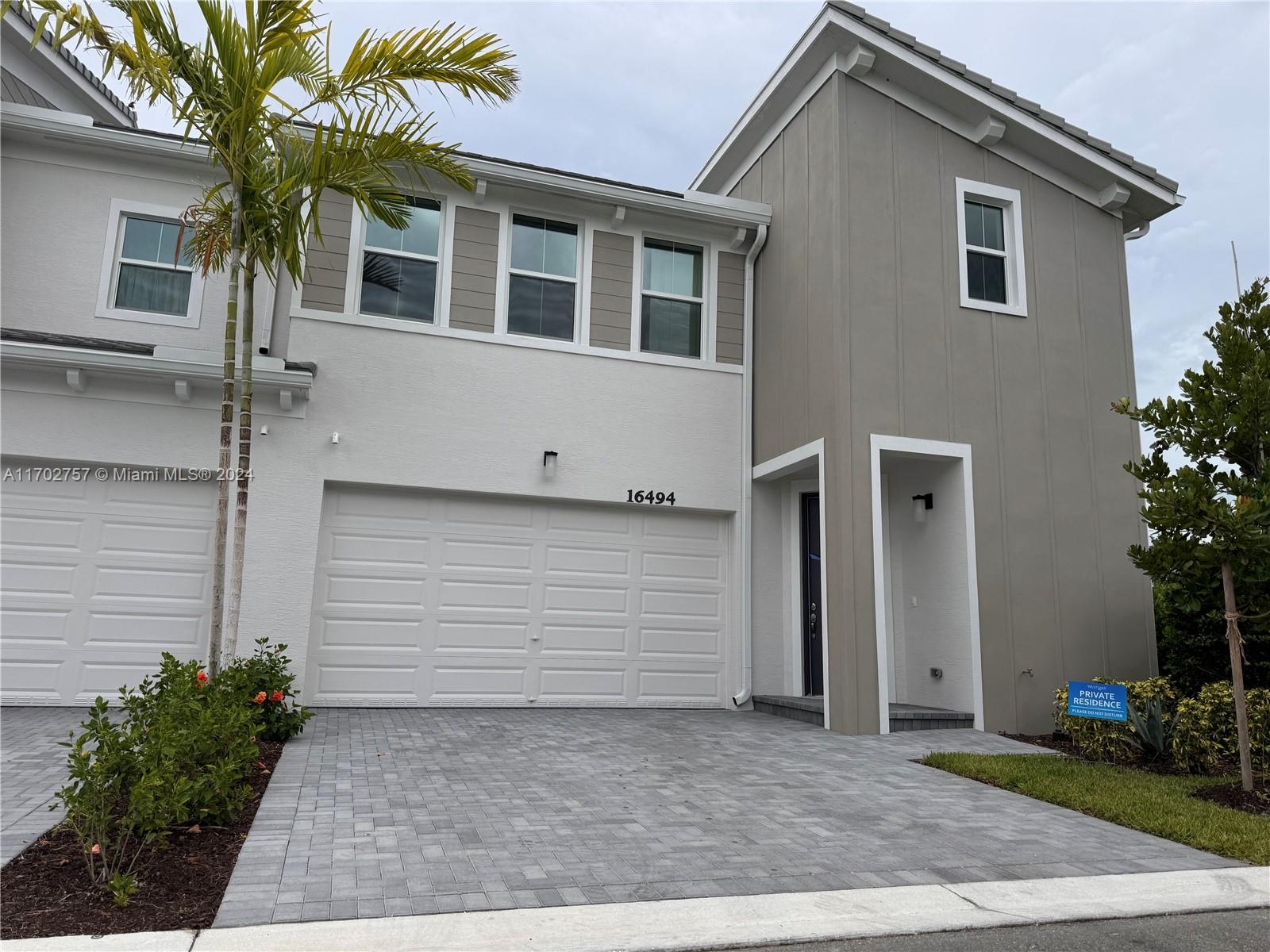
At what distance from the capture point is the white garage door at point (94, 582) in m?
8.14

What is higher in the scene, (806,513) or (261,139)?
(261,139)

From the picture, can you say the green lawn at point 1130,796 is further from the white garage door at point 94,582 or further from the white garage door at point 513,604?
the white garage door at point 94,582

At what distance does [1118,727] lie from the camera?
713 cm

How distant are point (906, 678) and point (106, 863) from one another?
26.2 ft

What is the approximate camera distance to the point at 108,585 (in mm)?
8367

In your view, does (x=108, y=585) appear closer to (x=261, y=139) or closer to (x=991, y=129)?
(x=261, y=139)

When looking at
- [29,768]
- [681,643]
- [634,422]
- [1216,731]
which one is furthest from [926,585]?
[29,768]

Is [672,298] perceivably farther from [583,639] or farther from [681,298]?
[583,639]

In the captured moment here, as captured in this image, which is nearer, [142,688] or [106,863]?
[106,863]

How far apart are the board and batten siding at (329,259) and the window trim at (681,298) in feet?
10.9

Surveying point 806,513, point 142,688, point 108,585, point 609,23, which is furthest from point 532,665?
point 609,23

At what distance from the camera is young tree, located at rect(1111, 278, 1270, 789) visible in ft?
19.8

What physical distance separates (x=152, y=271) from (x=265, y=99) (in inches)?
132

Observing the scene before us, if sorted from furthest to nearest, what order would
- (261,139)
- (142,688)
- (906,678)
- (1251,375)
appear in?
(906,678)
(261,139)
(1251,375)
(142,688)
